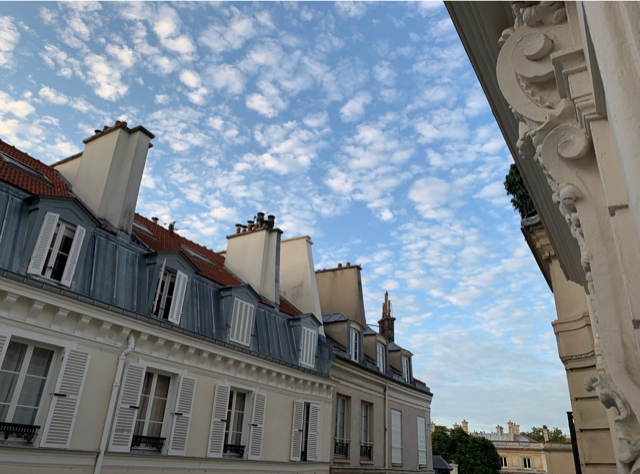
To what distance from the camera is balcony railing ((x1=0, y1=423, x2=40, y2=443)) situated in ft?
22.9

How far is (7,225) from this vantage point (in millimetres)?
7773

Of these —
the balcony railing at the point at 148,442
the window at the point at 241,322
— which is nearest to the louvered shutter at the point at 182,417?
the balcony railing at the point at 148,442

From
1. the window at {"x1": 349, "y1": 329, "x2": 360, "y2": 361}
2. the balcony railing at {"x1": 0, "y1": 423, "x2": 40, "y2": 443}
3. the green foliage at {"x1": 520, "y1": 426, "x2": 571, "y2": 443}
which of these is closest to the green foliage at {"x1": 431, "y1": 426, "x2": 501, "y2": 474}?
the green foliage at {"x1": 520, "y1": 426, "x2": 571, "y2": 443}

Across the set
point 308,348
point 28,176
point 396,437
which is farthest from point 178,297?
point 396,437

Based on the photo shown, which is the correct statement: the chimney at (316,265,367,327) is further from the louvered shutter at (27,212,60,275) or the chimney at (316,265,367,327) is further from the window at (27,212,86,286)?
the louvered shutter at (27,212,60,275)

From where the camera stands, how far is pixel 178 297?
10.2 meters

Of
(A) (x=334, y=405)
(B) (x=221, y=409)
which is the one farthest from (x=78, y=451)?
(A) (x=334, y=405)

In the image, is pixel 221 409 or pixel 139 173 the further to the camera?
pixel 139 173

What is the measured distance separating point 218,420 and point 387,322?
12.4m

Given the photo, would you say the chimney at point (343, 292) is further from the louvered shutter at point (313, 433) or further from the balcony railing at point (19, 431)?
the balcony railing at point (19, 431)

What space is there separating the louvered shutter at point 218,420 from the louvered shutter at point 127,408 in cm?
207

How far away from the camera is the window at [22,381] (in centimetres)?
721

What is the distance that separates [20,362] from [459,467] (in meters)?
48.7

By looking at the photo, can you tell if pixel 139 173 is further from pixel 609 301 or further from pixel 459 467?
pixel 459 467
